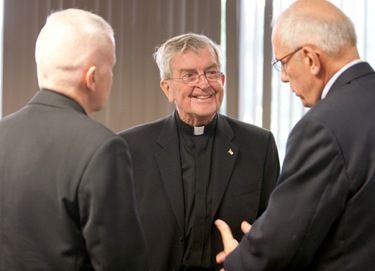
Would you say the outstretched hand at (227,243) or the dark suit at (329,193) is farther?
the outstretched hand at (227,243)

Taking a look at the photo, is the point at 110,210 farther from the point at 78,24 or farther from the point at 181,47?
the point at 181,47

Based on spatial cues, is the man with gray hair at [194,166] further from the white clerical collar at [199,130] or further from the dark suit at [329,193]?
the dark suit at [329,193]

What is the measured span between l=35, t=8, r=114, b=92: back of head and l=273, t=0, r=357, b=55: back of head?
0.53 metres

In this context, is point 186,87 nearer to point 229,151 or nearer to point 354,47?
point 229,151

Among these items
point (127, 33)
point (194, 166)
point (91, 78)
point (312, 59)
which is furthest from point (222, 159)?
point (127, 33)

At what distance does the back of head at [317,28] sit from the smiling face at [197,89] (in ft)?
2.74

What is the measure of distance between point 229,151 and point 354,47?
0.96 metres

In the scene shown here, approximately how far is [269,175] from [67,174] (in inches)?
48.2

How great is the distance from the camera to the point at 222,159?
255 centimetres

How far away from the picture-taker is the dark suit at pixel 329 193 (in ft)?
5.15

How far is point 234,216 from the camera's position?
8.09 ft

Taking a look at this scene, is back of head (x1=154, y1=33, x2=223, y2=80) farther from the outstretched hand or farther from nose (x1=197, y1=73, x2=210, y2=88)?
the outstretched hand

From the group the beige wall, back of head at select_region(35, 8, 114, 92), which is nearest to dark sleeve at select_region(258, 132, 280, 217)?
back of head at select_region(35, 8, 114, 92)

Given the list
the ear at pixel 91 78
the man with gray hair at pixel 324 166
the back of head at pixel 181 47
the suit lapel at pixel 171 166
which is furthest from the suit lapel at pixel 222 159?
the ear at pixel 91 78
